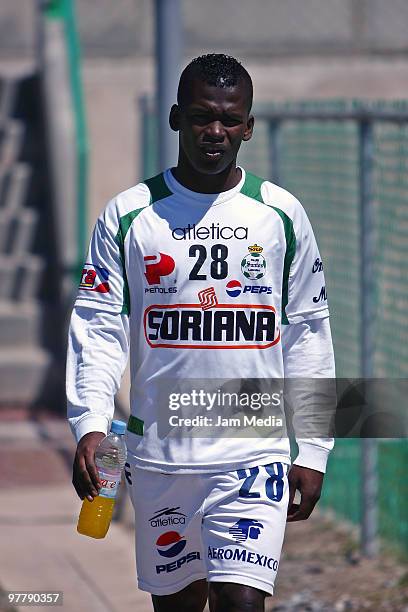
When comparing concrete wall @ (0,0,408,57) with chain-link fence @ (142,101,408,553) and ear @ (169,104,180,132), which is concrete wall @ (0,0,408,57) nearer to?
chain-link fence @ (142,101,408,553)

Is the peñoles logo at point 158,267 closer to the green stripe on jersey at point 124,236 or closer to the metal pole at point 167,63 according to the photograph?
the green stripe on jersey at point 124,236

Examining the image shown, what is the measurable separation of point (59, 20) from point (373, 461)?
17.7 feet

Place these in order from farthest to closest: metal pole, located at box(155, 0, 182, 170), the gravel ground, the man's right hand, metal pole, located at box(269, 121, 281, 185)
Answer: metal pole, located at box(269, 121, 281, 185), metal pole, located at box(155, 0, 182, 170), the gravel ground, the man's right hand

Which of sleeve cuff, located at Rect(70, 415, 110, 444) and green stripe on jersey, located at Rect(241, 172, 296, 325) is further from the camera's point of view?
green stripe on jersey, located at Rect(241, 172, 296, 325)

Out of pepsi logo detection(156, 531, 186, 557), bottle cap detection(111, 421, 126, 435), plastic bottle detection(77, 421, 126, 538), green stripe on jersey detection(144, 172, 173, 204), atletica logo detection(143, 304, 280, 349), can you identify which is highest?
green stripe on jersey detection(144, 172, 173, 204)

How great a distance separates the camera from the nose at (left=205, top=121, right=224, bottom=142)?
154 inches

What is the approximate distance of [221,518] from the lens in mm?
3959

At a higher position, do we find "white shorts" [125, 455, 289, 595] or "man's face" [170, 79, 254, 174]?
"man's face" [170, 79, 254, 174]

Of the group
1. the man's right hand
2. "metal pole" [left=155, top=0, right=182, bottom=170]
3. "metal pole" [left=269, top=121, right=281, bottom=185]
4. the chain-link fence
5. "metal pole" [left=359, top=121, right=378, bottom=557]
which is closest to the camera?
the man's right hand

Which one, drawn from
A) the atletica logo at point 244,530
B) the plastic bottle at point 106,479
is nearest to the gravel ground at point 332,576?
the atletica logo at point 244,530

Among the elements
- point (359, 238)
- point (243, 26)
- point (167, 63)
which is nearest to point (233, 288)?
point (359, 238)

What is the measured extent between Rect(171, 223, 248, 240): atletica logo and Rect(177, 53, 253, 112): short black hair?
355 millimetres

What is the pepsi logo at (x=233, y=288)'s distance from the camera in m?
3.95

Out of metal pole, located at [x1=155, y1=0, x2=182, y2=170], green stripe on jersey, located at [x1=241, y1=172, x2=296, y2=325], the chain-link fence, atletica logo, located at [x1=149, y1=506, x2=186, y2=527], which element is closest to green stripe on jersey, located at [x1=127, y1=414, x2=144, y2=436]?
atletica logo, located at [x1=149, y1=506, x2=186, y2=527]
